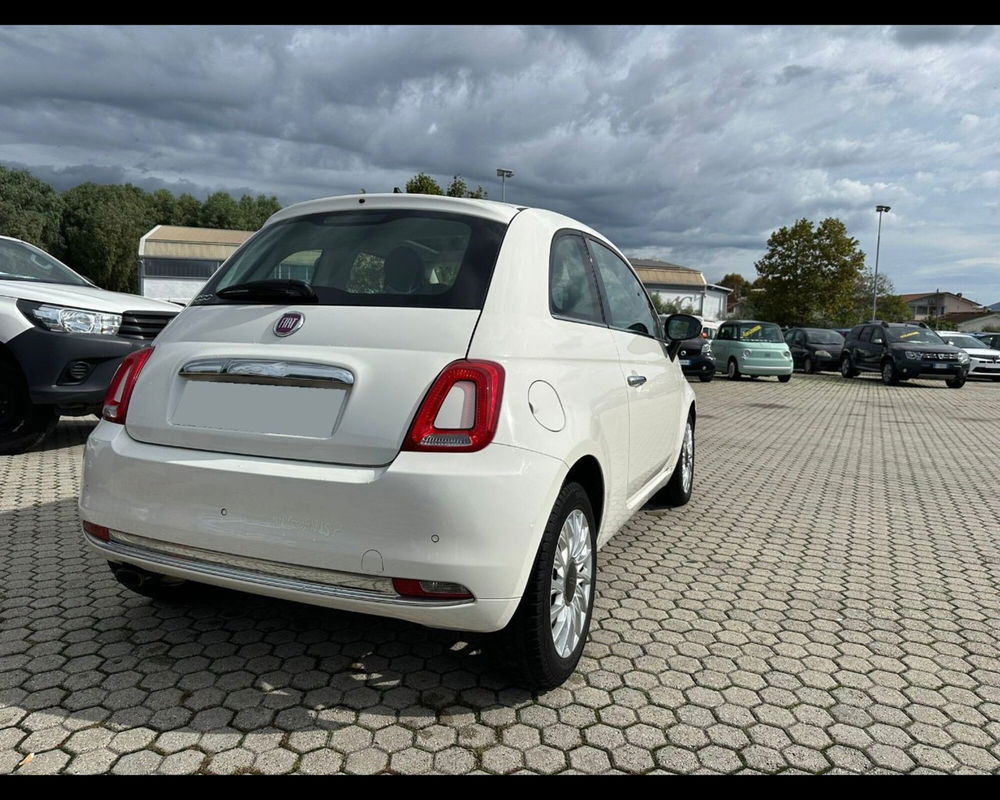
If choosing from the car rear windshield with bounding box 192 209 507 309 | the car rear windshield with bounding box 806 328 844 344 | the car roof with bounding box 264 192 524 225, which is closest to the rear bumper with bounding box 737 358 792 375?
the car rear windshield with bounding box 806 328 844 344

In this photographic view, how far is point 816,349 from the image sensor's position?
26516mm

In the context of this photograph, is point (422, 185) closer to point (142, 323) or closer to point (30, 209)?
point (142, 323)

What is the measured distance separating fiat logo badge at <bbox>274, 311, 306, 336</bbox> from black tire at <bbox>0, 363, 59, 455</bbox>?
17.1ft

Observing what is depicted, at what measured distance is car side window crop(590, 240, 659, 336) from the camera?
3951 mm

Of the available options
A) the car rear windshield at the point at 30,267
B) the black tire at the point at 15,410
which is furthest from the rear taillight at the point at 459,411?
the car rear windshield at the point at 30,267

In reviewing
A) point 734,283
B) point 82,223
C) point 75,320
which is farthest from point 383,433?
point 734,283

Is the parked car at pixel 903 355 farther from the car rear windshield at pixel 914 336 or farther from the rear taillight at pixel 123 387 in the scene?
the rear taillight at pixel 123 387

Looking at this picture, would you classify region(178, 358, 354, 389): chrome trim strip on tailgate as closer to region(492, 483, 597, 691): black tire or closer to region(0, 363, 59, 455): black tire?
region(492, 483, 597, 691): black tire

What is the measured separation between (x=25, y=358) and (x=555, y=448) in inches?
228

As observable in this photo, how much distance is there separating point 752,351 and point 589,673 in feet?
65.6

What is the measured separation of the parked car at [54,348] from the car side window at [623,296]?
4670 millimetres

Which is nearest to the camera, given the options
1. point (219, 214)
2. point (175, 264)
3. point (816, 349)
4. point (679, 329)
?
point (679, 329)
